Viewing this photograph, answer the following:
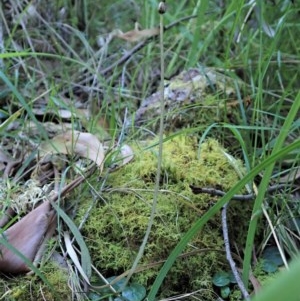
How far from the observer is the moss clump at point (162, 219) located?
1172mm

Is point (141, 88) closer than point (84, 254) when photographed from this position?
No

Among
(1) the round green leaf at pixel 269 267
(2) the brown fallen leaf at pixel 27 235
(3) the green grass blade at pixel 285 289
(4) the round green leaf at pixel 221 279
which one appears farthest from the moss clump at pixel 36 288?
(3) the green grass blade at pixel 285 289

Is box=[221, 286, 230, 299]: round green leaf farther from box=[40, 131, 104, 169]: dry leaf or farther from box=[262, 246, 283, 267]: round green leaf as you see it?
box=[40, 131, 104, 169]: dry leaf

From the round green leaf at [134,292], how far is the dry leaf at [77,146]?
35cm

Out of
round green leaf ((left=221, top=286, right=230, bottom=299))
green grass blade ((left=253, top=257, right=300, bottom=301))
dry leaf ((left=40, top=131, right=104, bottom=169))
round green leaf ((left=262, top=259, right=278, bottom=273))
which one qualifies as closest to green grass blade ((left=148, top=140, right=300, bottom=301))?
round green leaf ((left=221, top=286, right=230, bottom=299))

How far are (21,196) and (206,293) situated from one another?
0.48 meters

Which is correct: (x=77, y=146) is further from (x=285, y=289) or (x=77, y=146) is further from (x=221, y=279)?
(x=285, y=289)

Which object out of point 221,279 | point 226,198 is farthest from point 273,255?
point 226,198

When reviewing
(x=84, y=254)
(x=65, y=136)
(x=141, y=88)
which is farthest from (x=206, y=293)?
(x=141, y=88)

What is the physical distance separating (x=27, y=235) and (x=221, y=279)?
44cm

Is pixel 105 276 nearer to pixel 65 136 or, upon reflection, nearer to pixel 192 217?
pixel 192 217

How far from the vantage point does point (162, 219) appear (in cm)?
121

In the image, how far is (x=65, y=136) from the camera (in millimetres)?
1455

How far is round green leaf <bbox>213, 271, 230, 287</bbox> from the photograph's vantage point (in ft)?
3.78
